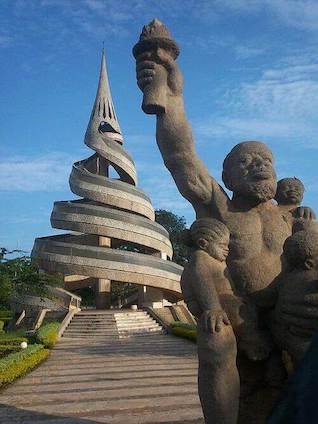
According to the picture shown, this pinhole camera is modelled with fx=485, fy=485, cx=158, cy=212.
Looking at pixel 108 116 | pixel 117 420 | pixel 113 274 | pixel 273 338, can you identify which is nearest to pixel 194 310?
pixel 273 338

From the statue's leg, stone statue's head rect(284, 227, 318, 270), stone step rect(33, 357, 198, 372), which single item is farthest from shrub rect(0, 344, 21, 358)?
stone statue's head rect(284, 227, 318, 270)

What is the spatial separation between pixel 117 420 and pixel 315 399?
5.04 m

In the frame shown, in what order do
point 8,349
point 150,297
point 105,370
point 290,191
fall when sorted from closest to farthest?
point 290,191 < point 105,370 < point 8,349 < point 150,297

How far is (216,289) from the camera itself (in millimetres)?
3051

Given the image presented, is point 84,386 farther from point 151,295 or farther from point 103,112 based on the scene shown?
point 103,112

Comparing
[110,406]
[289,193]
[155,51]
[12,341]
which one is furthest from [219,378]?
[12,341]

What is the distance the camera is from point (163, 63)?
11.7ft

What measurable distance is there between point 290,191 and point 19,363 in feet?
26.8

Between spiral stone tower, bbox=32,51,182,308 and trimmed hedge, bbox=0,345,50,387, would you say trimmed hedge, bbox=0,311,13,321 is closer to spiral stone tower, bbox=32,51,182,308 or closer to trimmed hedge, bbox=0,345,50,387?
spiral stone tower, bbox=32,51,182,308

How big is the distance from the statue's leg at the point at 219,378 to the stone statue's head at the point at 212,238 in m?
0.48

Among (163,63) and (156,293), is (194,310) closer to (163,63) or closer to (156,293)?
(163,63)

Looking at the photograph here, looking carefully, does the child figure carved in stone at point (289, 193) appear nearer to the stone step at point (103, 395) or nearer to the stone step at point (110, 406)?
A: the stone step at point (110, 406)

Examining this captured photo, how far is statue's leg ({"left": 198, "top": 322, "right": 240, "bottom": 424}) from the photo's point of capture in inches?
113

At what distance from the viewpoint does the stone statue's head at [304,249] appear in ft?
9.34
